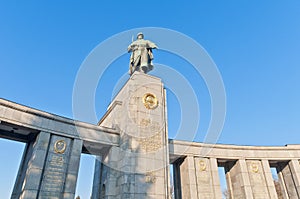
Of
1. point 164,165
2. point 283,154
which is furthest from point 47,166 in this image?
point 283,154

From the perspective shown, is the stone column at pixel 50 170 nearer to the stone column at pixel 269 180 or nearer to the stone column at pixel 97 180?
the stone column at pixel 97 180

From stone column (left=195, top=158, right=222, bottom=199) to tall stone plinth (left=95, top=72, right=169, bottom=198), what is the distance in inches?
186

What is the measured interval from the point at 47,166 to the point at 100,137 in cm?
383

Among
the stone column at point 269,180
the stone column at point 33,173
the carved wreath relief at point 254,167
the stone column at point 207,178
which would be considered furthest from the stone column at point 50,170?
the stone column at point 269,180

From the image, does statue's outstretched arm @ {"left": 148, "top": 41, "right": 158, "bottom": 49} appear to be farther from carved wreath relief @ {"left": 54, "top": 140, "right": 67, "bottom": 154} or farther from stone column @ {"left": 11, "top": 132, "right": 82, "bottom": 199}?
carved wreath relief @ {"left": 54, "top": 140, "right": 67, "bottom": 154}

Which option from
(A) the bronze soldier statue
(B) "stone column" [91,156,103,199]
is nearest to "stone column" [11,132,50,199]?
(B) "stone column" [91,156,103,199]

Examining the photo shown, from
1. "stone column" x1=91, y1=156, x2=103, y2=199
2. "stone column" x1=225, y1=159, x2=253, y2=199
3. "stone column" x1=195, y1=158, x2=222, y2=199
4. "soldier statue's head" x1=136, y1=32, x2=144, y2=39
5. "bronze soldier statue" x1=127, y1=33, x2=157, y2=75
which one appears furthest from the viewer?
"soldier statue's head" x1=136, y1=32, x2=144, y2=39

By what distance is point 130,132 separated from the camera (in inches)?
587

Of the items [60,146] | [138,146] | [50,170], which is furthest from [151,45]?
[50,170]

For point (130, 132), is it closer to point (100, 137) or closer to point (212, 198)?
point (100, 137)

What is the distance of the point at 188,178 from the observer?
17938mm

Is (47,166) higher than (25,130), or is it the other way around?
(25,130)

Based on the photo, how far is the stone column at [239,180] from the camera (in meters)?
18.7

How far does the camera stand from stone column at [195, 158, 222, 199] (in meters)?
17.6
